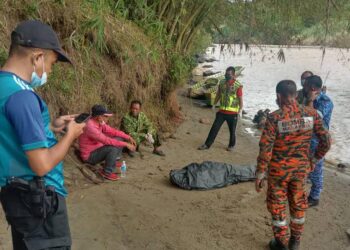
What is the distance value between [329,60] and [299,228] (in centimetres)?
3918

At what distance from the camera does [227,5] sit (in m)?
10.6

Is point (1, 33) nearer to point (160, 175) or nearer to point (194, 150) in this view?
point (160, 175)

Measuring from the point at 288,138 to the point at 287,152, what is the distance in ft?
0.44

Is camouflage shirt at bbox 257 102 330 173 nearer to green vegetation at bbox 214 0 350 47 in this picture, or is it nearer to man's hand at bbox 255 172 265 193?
man's hand at bbox 255 172 265 193

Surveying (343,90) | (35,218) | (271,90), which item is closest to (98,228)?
(35,218)

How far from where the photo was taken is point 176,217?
4855 millimetres

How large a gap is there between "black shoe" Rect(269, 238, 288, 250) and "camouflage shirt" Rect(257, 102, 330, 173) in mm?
788

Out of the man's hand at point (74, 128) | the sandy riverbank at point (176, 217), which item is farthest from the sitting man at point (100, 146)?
the man's hand at point (74, 128)

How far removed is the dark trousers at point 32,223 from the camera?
201cm

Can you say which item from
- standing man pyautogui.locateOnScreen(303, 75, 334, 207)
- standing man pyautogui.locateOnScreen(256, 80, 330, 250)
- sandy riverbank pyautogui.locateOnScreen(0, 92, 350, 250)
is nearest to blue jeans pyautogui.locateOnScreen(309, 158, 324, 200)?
standing man pyautogui.locateOnScreen(303, 75, 334, 207)

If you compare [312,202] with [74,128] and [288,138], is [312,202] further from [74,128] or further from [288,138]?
[74,128]

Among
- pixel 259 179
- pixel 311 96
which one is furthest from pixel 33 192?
pixel 311 96

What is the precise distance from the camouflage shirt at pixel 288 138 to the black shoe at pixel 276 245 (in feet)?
2.58

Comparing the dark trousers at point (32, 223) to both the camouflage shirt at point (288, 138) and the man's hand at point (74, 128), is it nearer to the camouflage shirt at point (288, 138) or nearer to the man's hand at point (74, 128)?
the man's hand at point (74, 128)
